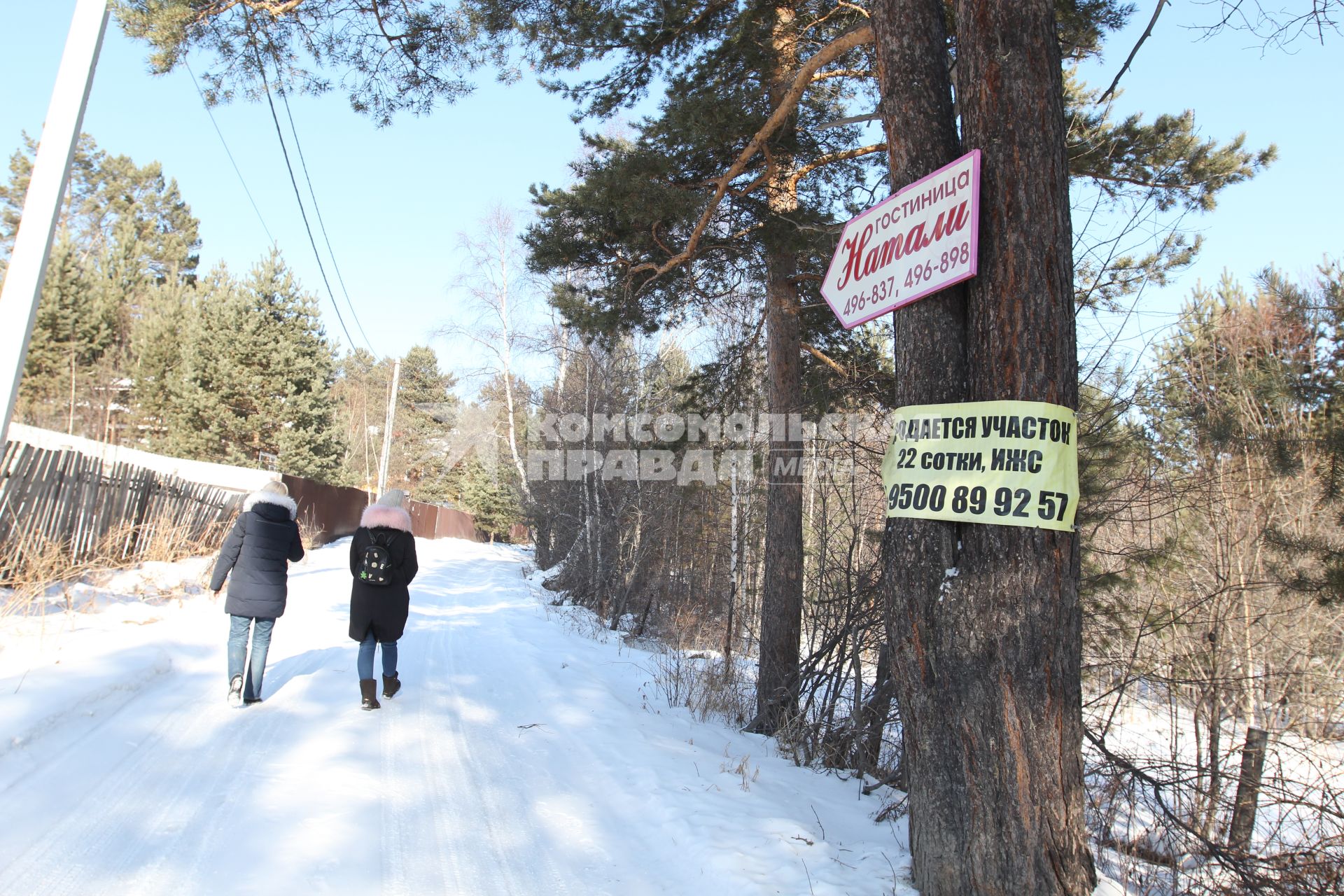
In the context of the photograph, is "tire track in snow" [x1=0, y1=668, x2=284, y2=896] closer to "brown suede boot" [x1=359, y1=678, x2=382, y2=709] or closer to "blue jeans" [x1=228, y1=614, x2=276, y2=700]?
"blue jeans" [x1=228, y1=614, x2=276, y2=700]

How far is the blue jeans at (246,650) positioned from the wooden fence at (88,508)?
114 inches

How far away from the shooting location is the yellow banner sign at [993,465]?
8.21 ft

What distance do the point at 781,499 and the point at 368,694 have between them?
3.85m

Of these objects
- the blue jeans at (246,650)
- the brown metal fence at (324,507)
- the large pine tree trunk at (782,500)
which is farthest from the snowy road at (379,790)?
the brown metal fence at (324,507)

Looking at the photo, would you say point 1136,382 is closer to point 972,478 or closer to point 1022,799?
point 972,478

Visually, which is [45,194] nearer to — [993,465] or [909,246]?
[909,246]

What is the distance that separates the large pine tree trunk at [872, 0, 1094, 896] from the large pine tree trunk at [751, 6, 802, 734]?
356cm

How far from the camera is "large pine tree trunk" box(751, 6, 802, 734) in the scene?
6434 mm

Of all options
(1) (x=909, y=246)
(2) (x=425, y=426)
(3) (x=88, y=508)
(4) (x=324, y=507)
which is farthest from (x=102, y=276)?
(1) (x=909, y=246)

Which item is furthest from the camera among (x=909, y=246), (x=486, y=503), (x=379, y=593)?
(x=486, y=503)

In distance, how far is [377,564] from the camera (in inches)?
224

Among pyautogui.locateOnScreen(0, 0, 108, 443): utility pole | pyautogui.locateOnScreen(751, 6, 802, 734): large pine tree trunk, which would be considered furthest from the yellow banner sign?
pyautogui.locateOnScreen(0, 0, 108, 443): utility pole

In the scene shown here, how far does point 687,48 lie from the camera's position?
6355mm

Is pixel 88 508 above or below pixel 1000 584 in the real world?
below
